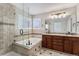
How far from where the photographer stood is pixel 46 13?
188cm

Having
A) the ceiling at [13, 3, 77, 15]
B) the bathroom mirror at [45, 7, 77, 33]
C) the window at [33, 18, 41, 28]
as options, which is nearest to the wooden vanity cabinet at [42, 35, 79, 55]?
the bathroom mirror at [45, 7, 77, 33]

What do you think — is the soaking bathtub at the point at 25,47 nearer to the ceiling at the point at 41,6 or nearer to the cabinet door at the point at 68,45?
the ceiling at the point at 41,6

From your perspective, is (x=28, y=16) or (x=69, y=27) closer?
(x=28, y=16)

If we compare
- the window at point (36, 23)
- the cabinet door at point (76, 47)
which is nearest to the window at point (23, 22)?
the window at point (36, 23)

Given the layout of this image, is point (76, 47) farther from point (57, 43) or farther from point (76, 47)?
point (57, 43)

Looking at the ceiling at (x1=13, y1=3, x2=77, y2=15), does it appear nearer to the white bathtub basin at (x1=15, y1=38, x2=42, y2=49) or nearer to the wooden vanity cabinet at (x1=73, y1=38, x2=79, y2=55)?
the white bathtub basin at (x1=15, y1=38, x2=42, y2=49)

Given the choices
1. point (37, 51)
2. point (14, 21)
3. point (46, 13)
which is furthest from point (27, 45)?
point (46, 13)

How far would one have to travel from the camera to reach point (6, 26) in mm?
1676

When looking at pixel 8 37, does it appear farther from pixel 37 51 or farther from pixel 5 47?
pixel 37 51

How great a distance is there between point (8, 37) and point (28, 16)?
0.64 m

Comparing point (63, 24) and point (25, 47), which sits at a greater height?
point (63, 24)

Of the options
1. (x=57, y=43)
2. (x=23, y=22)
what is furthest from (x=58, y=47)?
(x=23, y=22)

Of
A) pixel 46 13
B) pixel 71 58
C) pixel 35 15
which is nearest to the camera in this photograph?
pixel 71 58

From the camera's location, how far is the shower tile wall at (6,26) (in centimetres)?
163
